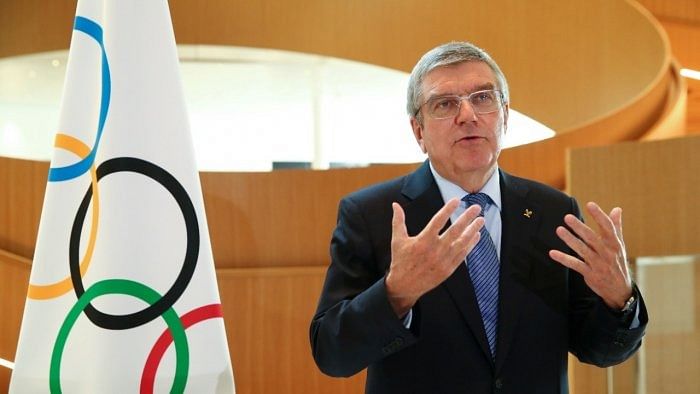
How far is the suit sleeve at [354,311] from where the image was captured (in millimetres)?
1223

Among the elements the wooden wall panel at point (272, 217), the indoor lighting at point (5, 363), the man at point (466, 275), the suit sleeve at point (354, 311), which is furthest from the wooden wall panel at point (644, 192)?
the indoor lighting at point (5, 363)

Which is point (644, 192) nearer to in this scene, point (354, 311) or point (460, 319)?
point (460, 319)

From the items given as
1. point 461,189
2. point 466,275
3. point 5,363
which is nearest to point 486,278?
point 466,275

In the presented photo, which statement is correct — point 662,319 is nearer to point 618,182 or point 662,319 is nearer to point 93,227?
point 618,182

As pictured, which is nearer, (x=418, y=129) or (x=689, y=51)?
(x=418, y=129)

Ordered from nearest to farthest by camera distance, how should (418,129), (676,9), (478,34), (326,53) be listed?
(418,129), (478,34), (676,9), (326,53)

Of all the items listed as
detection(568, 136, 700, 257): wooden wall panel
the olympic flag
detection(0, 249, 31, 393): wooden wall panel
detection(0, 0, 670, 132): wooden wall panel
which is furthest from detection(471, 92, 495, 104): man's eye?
detection(0, 0, 670, 132): wooden wall panel

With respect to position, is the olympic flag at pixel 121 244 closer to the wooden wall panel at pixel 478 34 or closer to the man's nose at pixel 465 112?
the man's nose at pixel 465 112

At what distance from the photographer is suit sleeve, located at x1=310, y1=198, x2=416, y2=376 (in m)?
1.22

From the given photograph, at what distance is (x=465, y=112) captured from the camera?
1.37 m

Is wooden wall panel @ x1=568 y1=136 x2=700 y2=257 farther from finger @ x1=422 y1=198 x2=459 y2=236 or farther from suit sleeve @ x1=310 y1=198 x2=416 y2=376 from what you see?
finger @ x1=422 y1=198 x2=459 y2=236

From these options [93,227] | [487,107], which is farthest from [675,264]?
[93,227]

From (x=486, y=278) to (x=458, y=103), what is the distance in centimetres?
28

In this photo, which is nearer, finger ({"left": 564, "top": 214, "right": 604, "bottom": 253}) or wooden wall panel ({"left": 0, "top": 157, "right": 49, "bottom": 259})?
finger ({"left": 564, "top": 214, "right": 604, "bottom": 253})
